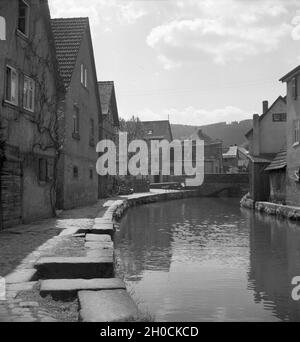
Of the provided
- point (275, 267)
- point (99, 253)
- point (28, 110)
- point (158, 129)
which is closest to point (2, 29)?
point (28, 110)

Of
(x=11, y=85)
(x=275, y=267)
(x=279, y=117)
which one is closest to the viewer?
(x=275, y=267)

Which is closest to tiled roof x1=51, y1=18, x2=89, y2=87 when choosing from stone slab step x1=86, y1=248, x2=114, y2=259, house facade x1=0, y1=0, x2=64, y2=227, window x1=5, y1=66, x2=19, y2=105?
house facade x1=0, y1=0, x2=64, y2=227

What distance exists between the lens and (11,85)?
14555 millimetres

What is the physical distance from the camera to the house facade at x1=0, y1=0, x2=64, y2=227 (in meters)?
14.2

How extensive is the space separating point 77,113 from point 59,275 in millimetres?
16936

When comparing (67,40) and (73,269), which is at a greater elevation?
(67,40)

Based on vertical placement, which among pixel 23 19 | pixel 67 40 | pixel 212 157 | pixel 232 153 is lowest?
pixel 212 157

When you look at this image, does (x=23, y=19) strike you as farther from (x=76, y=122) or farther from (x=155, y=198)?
(x=155, y=198)

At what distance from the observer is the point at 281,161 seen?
2892cm

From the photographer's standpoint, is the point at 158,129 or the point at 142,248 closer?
the point at 142,248

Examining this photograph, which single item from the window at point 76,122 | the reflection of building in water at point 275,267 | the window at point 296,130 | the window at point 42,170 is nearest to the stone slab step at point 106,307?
the reflection of building in water at point 275,267
